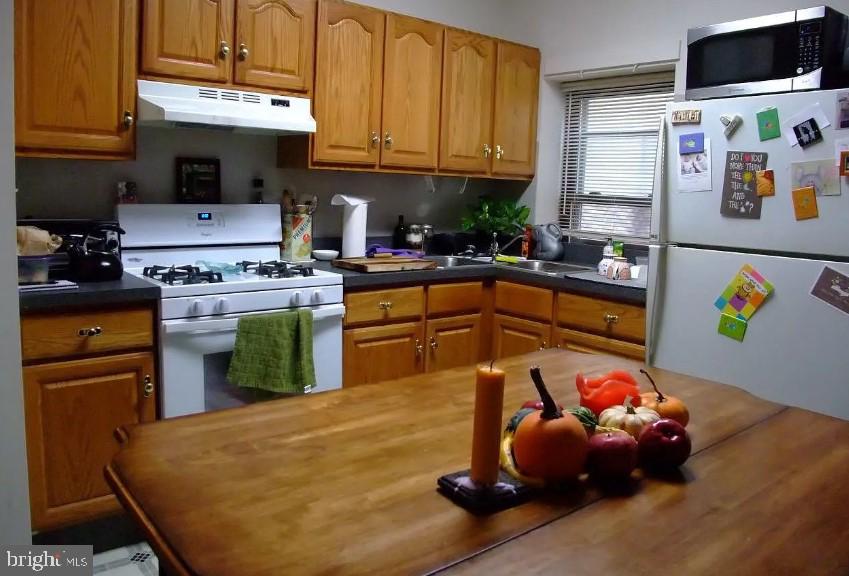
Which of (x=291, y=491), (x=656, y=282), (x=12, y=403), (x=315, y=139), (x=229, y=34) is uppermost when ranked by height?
(x=229, y=34)

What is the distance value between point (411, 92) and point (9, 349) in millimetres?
2127

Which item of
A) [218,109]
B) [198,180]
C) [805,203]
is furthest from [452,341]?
[805,203]

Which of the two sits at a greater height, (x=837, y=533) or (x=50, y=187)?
(x=50, y=187)

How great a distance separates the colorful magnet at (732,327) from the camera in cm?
251

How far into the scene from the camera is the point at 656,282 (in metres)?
2.73

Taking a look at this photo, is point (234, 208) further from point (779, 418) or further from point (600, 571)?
point (600, 571)

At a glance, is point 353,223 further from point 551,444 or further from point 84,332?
point 551,444

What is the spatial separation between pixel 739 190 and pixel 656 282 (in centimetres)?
45

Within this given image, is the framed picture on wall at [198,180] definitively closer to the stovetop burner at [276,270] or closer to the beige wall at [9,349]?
the stovetop burner at [276,270]

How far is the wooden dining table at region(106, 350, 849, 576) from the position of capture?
921mm

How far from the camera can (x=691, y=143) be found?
8.61 ft

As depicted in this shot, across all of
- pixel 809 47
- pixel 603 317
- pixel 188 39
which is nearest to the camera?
pixel 809 47

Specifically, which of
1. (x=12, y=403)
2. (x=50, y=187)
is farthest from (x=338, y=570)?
(x=50, y=187)

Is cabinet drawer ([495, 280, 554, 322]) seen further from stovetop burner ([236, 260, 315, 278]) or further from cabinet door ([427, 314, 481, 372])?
stovetop burner ([236, 260, 315, 278])
